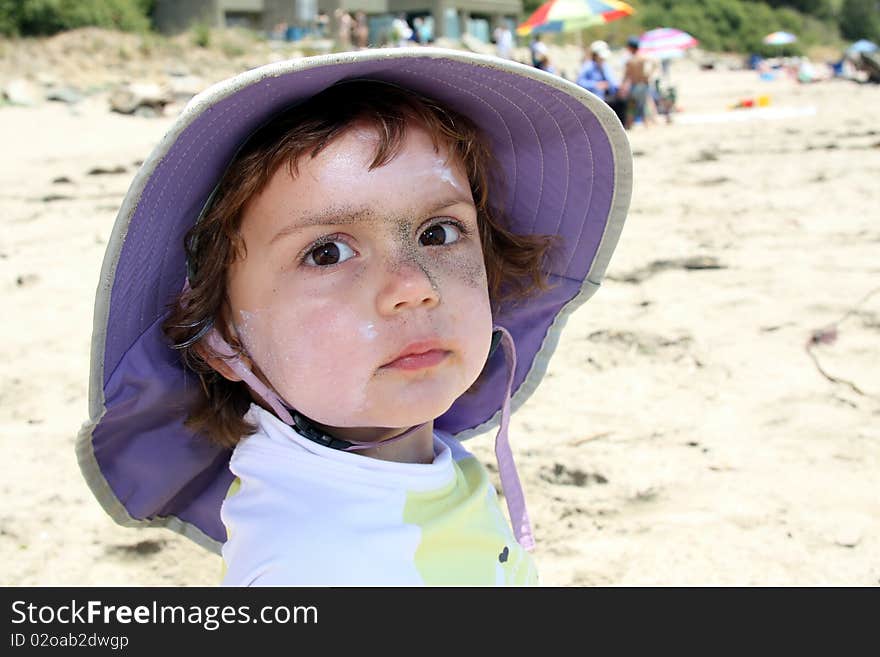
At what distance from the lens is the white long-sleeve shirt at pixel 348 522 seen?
1081mm

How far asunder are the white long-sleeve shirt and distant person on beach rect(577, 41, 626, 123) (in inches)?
377

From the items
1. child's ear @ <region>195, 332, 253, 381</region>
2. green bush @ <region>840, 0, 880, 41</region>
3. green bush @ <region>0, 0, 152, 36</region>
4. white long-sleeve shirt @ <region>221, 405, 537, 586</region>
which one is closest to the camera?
white long-sleeve shirt @ <region>221, 405, 537, 586</region>

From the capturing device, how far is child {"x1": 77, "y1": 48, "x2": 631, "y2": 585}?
3.72ft

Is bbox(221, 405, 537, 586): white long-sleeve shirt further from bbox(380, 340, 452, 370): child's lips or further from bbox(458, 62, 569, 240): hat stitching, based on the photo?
bbox(458, 62, 569, 240): hat stitching

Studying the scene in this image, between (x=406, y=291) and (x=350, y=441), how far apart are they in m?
0.28

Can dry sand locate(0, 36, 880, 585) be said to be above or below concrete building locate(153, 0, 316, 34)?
above

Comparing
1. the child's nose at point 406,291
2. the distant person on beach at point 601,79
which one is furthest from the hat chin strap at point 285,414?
the distant person on beach at point 601,79

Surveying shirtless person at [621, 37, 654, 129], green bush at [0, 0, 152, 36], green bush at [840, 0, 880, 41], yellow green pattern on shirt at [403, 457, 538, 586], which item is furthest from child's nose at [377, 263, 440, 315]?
green bush at [840, 0, 880, 41]

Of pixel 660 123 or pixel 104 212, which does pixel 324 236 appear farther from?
pixel 660 123

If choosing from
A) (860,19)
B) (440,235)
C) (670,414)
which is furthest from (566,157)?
(860,19)

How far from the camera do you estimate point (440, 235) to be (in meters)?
1.28

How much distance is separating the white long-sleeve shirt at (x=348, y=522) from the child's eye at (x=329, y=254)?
9.7 inches

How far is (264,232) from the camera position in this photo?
1.21 metres
